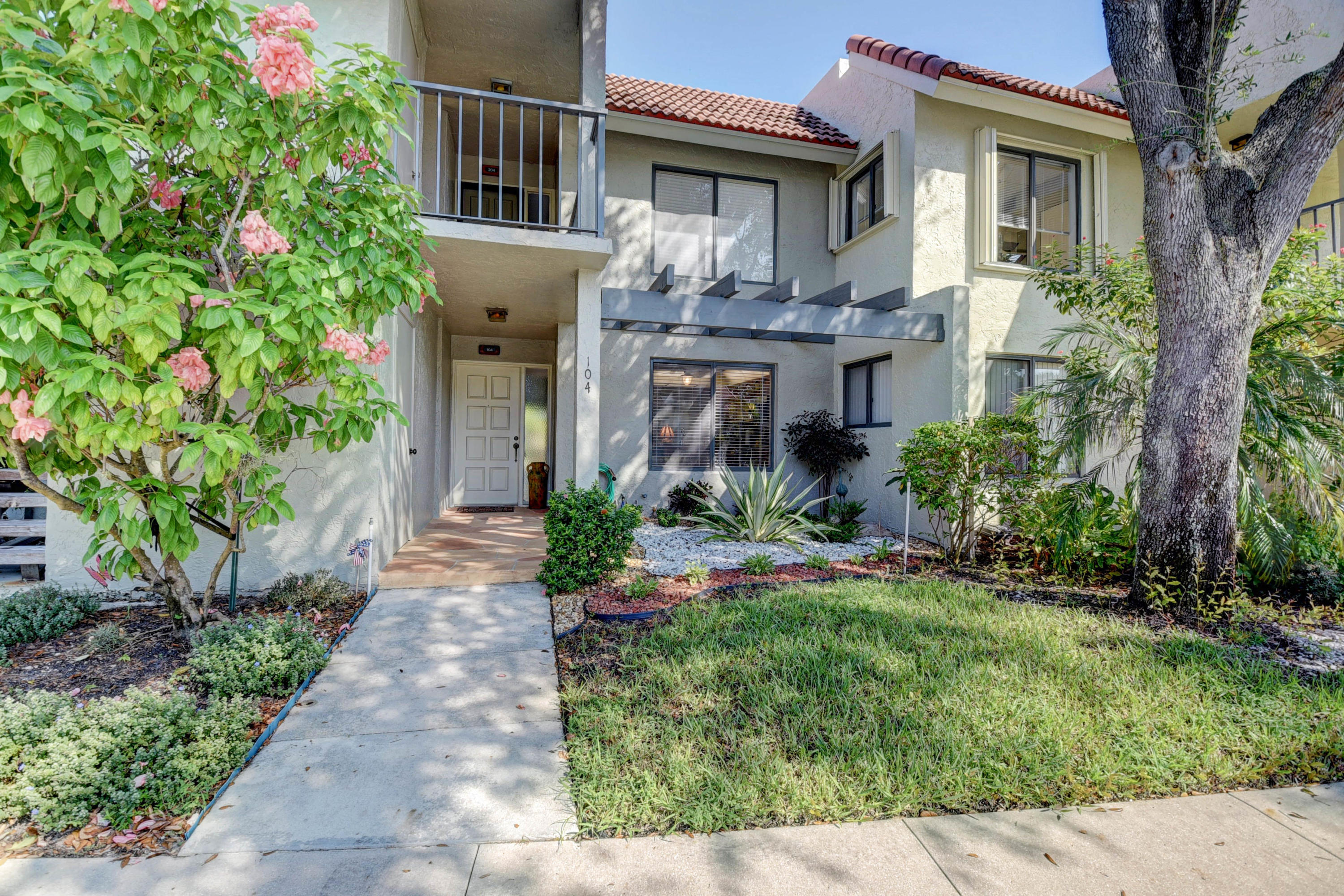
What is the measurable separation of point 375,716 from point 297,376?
2220 millimetres

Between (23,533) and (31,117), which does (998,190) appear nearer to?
(31,117)

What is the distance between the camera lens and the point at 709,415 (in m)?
9.77

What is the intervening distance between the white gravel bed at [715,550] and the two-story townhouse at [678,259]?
118cm

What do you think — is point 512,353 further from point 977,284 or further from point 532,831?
point 532,831

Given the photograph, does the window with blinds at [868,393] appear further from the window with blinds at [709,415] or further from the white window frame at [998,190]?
the white window frame at [998,190]

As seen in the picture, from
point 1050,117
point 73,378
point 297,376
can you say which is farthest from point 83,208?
point 1050,117

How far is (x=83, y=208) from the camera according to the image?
271 centimetres

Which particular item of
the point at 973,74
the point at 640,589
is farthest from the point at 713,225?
the point at 640,589

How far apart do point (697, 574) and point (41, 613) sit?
186 inches

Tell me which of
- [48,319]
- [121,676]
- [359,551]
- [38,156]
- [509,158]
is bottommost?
[121,676]

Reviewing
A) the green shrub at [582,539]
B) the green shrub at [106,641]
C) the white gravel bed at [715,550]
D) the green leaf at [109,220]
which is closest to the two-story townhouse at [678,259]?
the green shrub at [582,539]

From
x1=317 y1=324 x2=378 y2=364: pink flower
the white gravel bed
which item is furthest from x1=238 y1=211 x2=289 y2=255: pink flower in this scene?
the white gravel bed

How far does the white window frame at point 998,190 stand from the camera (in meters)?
8.38

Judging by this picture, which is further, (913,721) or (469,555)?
(469,555)
